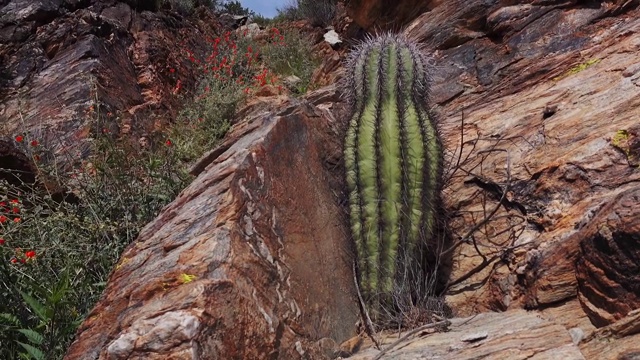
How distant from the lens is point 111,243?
11.5ft

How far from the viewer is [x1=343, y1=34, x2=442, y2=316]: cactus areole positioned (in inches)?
116

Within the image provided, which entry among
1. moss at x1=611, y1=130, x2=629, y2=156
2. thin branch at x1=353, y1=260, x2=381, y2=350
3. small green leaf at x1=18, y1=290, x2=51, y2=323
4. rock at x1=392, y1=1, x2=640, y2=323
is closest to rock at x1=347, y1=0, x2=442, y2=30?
rock at x1=392, y1=1, x2=640, y2=323

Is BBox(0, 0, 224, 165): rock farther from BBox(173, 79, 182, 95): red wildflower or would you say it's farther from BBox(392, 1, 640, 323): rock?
BBox(392, 1, 640, 323): rock

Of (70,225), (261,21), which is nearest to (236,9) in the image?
(261,21)

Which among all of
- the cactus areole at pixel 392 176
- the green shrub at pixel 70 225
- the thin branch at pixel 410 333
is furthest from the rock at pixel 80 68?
the thin branch at pixel 410 333

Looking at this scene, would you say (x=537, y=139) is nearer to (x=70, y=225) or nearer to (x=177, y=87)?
(x=70, y=225)

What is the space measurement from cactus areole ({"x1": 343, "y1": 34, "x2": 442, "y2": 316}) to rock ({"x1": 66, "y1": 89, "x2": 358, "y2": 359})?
0.20m

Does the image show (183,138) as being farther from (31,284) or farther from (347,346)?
(347,346)

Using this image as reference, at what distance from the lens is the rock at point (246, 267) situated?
2146 mm

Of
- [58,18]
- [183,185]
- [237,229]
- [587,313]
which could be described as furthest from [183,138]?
[587,313]

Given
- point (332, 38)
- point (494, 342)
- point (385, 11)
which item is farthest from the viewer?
point (332, 38)

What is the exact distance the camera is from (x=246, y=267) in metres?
2.45

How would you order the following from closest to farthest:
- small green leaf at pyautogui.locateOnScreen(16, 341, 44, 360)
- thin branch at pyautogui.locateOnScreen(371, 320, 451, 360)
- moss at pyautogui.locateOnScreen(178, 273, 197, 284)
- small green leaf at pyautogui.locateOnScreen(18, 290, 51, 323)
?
moss at pyautogui.locateOnScreen(178, 273, 197, 284) < thin branch at pyautogui.locateOnScreen(371, 320, 451, 360) < small green leaf at pyautogui.locateOnScreen(16, 341, 44, 360) < small green leaf at pyautogui.locateOnScreen(18, 290, 51, 323)

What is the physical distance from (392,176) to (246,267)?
958 millimetres
